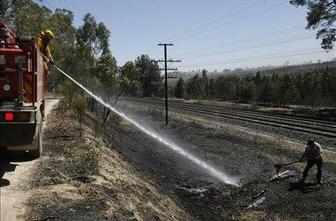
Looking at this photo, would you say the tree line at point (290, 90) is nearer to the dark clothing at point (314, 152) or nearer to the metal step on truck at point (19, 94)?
the dark clothing at point (314, 152)

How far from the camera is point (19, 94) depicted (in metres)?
9.65

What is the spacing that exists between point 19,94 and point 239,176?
11.0 metres

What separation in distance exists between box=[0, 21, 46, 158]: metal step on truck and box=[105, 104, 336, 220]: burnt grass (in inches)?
240

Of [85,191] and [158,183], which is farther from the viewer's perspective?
[158,183]

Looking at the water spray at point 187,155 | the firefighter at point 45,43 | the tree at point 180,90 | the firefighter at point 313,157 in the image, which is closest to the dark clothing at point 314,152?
the firefighter at point 313,157

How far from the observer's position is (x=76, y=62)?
46.8m

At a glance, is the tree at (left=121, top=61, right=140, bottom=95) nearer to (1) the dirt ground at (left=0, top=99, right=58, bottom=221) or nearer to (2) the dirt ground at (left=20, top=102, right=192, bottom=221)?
(2) the dirt ground at (left=20, top=102, right=192, bottom=221)

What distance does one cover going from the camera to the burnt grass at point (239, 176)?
14.7m

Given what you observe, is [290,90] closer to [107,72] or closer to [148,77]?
[107,72]

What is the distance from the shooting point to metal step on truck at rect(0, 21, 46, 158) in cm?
919

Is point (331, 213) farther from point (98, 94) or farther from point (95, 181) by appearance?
point (98, 94)

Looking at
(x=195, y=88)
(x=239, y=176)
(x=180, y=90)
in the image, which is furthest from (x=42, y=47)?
(x=180, y=90)

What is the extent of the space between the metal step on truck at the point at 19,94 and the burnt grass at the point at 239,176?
6.09 meters

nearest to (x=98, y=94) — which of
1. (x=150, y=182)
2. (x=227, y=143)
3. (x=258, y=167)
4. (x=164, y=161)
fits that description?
(x=227, y=143)
